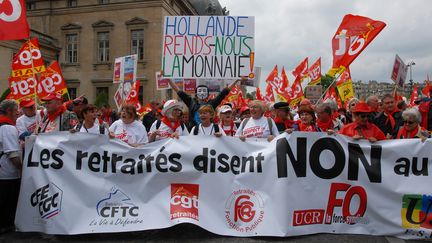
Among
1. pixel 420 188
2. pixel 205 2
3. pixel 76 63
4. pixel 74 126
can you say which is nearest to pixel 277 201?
pixel 420 188

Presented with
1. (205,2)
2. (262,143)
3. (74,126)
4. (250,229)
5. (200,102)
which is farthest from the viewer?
(205,2)

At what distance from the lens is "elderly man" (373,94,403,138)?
6180 mm

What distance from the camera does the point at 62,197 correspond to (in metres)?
4.71

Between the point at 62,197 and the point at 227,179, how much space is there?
6.52 feet

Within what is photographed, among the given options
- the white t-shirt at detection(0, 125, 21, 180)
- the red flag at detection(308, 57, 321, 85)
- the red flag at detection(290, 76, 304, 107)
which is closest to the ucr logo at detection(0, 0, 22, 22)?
the white t-shirt at detection(0, 125, 21, 180)

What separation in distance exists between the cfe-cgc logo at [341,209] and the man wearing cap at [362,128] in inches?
26.2

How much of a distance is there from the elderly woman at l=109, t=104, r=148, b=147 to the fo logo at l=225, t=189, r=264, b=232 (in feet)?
4.99

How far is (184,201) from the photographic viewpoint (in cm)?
470

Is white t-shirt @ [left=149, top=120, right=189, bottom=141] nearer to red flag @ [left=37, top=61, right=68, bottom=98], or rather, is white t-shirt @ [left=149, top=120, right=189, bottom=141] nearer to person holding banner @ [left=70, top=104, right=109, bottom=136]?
person holding banner @ [left=70, top=104, right=109, bottom=136]

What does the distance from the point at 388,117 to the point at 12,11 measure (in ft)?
19.6

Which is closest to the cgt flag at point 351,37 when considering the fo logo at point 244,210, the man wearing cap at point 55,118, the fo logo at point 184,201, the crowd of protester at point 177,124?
the crowd of protester at point 177,124

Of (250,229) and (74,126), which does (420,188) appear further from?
(74,126)

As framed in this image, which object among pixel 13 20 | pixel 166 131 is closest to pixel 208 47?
pixel 166 131

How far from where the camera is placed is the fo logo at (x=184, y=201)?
463cm
